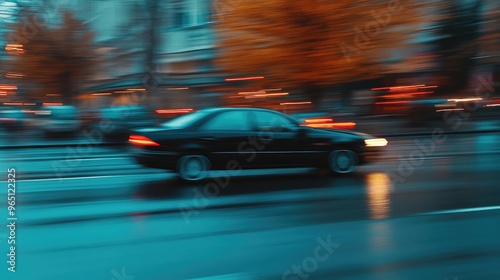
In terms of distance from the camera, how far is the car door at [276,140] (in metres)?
11.7

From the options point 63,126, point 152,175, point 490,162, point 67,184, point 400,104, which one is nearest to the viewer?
point 67,184

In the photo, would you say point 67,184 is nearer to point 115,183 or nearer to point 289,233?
point 115,183

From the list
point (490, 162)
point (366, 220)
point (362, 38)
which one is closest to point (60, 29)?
point (362, 38)

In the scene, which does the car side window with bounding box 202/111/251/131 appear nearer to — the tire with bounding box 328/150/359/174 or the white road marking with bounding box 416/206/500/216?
the tire with bounding box 328/150/359/174

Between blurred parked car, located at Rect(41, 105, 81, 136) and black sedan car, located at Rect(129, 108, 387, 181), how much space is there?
13.7 metres

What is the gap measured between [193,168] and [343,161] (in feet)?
10.0

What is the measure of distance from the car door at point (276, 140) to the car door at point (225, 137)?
0.24 metres

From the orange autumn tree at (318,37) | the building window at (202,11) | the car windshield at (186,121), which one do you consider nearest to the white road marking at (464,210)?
the car windshield at (186,121)

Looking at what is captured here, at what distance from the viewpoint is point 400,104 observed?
3028 cm

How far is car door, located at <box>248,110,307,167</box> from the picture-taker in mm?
11719

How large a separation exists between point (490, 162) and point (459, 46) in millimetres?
18394

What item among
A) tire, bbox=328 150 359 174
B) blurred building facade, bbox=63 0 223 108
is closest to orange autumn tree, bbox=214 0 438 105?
blurred building facade, bbox=63 0 223 108

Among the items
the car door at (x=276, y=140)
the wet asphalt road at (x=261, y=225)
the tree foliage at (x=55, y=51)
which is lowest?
the wet asphalt road at (x=261, y=225)

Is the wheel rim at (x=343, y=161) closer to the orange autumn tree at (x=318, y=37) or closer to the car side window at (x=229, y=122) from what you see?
the car side window at (x=229, y=122)
